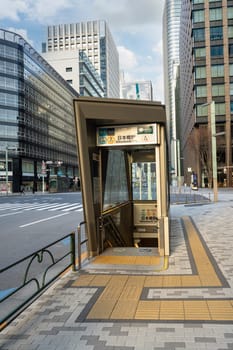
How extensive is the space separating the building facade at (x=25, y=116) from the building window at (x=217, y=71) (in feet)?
114

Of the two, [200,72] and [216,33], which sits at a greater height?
[216,33]

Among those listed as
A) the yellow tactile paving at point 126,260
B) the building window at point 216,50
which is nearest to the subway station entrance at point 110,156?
the yellow tactile paving at point 126,260

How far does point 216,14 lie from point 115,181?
6037 cm

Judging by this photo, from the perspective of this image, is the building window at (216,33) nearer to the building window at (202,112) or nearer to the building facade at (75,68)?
the building window at (202,112)

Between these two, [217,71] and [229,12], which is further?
[217,71]

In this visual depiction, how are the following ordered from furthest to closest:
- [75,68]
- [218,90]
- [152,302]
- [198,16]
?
1. [75,68]
2. [198,16]
3. [218,90]
4. [152,302]

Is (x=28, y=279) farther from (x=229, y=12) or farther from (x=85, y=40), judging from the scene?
(x=85, y=40)

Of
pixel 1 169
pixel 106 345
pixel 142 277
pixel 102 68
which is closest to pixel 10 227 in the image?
pixel 142 277

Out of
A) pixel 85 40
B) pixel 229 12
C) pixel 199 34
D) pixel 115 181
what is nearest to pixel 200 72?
pixel 199 34

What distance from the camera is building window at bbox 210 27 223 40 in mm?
60156

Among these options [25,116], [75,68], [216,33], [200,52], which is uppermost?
[75,68]

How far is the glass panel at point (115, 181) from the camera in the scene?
29.2 feet

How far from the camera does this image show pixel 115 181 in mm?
9828

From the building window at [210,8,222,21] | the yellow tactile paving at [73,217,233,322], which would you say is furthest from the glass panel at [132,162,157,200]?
the building window at [210,8,222,21]
